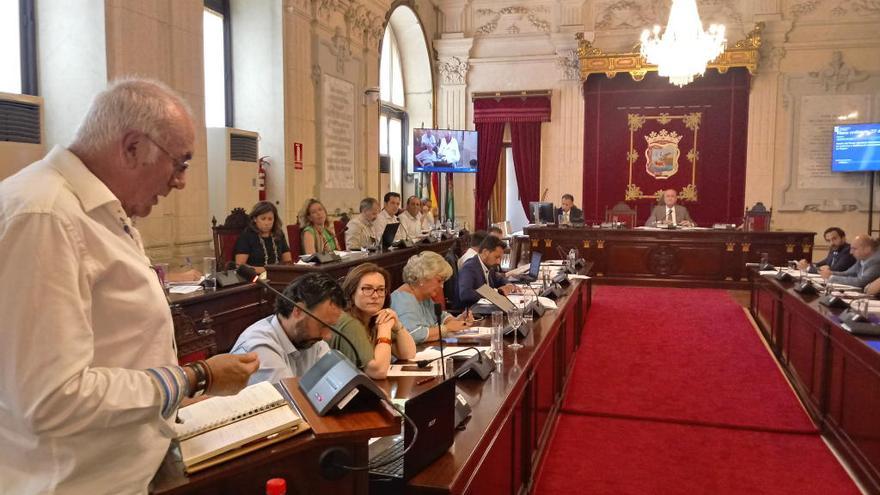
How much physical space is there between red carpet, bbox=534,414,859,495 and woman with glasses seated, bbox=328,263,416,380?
38.3 inches

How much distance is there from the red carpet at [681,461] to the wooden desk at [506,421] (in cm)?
17

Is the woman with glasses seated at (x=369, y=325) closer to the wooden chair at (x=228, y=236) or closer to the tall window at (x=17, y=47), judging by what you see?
the wooden chair at (x=228, y=236)

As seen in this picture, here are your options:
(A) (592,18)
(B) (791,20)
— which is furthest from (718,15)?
(A) (592,18)

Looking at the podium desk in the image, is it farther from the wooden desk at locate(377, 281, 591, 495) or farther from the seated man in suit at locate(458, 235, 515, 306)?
the seated man in suit at locate(458, 235, 515, 306)

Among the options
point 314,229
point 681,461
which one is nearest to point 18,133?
point 314,229

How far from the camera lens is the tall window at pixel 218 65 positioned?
23.0ft

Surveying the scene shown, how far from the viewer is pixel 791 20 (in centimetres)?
1010

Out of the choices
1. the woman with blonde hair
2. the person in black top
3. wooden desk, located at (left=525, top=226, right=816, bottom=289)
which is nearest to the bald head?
wooden desk, located at (left=525, top=226, right=816, bottom=289)

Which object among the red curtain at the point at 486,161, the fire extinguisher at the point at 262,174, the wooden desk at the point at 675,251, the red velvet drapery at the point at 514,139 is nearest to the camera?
the fire extinguisher at the point at 262,174

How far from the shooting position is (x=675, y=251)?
353 inches

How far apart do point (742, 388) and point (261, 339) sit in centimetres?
367

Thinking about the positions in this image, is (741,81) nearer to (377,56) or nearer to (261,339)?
(377,56)

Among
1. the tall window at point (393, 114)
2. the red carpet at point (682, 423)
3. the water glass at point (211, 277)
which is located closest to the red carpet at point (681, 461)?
the red carpet at point (682, 423)

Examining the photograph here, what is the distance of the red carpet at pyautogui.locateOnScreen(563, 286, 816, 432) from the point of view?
4141 mm
